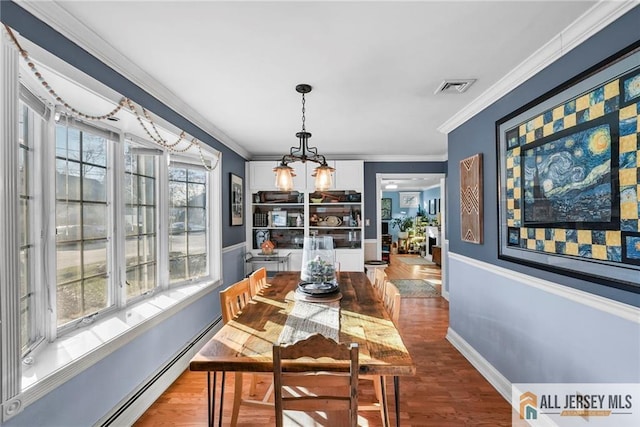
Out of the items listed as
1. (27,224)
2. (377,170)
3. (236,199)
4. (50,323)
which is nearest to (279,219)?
(236,199)

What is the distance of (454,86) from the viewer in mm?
2455

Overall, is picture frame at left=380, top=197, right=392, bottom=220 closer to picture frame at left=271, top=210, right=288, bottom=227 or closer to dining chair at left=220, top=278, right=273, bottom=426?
picture frame at left=271, top=210, right=288, bottom=227

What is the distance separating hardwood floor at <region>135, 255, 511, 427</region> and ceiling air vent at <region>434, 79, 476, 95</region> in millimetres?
2414

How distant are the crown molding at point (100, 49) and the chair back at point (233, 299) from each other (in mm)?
1578

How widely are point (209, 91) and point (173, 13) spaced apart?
3.35ft

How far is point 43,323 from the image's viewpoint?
1760 mm

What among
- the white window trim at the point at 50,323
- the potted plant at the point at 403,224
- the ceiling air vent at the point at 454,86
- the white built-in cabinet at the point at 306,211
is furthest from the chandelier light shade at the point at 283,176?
the potted plant at the point at 403,224

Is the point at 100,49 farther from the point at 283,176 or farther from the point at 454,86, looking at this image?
the point at 454,86

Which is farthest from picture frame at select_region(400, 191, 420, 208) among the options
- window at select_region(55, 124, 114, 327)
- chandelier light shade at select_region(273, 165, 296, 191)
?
window at select_region(55, 124, 114, 327)

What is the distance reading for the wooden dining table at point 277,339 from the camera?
4.56 feet

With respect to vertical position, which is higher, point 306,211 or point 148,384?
point 306,211

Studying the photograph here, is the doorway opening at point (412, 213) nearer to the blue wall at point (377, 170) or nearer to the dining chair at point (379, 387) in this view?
the blue wall at point (377, 170)

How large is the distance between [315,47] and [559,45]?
142 cm

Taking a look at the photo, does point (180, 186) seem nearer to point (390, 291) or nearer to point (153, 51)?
point (153, 51)
